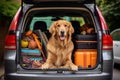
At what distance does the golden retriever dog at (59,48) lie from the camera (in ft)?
21.1

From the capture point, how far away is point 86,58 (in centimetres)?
651

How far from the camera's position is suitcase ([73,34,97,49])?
6.64m

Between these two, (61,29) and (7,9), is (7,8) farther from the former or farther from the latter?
(61,29)

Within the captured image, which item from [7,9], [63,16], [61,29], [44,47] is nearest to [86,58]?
[61,29]

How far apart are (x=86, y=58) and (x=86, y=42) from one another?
0.31m

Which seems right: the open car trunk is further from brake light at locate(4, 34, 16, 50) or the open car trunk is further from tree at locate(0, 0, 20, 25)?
tree at locate(0, 0, 20, 25)

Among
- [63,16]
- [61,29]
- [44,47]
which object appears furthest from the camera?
[63,16]

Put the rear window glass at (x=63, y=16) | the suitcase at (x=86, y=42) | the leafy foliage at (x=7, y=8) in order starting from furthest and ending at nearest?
the leafy foliage at (x=7, y=8) → the rear window glass at (x=63, y=16) → the suitcase at (x=86, y=42)

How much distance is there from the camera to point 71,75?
241 inches

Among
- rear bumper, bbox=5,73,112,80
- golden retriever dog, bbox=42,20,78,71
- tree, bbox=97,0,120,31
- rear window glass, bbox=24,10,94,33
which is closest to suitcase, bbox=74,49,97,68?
golden retriever dog, bbox=42,20,78,71

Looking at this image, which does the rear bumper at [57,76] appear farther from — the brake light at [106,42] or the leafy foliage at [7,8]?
the leafy foliage at [7,8]

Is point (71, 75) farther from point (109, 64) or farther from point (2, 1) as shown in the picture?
point (2, 1)

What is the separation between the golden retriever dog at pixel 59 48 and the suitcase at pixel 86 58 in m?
0.16

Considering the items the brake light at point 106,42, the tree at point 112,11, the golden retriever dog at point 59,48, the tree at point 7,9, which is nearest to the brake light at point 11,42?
the golden retriever dog at point 59,48
